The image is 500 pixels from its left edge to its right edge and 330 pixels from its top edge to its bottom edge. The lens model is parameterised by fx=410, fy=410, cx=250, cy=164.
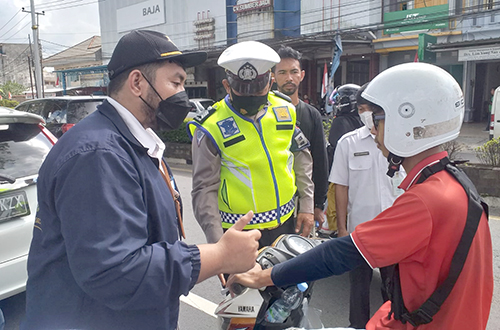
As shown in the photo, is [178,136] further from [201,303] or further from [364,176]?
[364,176]

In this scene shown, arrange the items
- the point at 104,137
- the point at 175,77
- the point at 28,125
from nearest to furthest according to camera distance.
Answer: the point at 104,137 < the point at 175,77 < the point at 28,125

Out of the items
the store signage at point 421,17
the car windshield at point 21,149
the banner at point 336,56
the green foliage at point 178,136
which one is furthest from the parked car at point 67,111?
the store signage at point 421,17

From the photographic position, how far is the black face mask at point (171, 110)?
1.51 meters

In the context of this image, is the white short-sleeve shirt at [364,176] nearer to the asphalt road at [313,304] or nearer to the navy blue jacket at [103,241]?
the asphalt road at [313,304]

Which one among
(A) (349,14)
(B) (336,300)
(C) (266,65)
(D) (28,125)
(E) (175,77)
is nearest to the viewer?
(E) (175,77)

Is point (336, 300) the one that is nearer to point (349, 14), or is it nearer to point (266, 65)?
point (266, 65)

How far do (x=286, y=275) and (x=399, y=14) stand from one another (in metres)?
17.1

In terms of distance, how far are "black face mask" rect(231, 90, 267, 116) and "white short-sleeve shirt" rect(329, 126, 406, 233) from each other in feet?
2.58

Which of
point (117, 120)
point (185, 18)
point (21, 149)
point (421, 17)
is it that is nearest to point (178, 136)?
point (21, 149)

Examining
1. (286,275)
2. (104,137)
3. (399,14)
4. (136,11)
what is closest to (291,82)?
(286,275)

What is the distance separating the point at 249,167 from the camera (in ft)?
7.63

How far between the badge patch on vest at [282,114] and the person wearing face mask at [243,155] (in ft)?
0.11

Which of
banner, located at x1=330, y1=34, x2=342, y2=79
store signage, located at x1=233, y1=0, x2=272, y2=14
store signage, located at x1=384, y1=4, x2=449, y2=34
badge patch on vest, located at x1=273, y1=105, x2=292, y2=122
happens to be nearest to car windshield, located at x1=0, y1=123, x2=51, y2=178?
badge patch on vest, located at x1=273, y1=105, x2=292, y2=122

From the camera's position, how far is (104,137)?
124 cm
